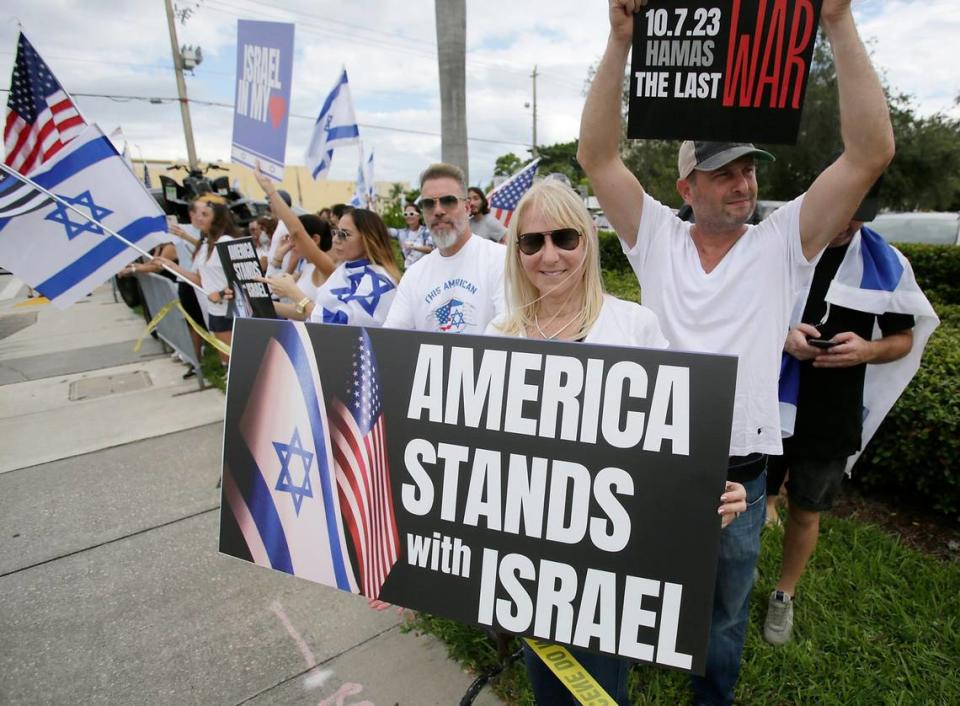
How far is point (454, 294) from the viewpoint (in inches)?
106

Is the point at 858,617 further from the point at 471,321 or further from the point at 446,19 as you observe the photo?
the point at 446,19

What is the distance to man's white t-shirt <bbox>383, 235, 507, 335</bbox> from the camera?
104 inches

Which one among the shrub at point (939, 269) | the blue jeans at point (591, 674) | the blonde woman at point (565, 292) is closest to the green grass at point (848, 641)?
the blue jeans at point (591, 674)

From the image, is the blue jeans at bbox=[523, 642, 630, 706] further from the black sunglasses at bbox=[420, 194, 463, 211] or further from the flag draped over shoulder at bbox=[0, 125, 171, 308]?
the flag draped over shoulder at bbox=[0, 125, 171, 308]

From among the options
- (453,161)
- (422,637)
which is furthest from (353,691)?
(453,161)

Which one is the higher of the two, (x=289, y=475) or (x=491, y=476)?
(x=491, y=476)

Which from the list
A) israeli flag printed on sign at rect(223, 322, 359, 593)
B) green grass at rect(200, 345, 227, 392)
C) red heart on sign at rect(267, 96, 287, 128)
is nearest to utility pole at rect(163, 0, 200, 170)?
green grass at rect(200, 345, 227, 392)

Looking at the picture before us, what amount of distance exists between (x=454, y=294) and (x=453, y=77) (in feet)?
15.8

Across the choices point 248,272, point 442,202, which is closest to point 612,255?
point 248,272

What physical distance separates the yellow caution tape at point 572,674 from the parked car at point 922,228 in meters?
11.1

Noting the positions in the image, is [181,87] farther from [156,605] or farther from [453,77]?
[156,605]

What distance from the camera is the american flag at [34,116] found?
143 inches

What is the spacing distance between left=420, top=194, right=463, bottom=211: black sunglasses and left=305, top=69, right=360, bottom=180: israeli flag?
429 centimetres

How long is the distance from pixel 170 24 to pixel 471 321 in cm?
2557
